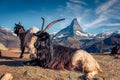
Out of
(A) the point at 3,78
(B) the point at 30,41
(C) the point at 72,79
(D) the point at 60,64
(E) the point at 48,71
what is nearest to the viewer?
(A) the point at 3,78

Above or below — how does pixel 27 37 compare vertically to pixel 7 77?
above

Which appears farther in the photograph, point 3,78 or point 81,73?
point 81,73

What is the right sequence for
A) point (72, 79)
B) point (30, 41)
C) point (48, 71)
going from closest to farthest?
point (72, 79), point (48, 71), point (30, 41)

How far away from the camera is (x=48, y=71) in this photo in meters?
16.2

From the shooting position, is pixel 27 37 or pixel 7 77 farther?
pixel 27 37

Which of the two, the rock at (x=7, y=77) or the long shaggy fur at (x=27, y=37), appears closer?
the rock at (x=7, y=77)

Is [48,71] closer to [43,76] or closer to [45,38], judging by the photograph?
[43,76]

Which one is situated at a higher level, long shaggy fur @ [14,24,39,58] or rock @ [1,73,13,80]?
long shaggy fur @ [14,24,39,58]

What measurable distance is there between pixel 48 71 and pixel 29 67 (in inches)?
58.1

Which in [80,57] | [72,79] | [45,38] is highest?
[45,38]

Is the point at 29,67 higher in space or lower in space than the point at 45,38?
lower

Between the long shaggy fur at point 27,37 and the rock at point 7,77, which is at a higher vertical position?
the long shaggy fur at point 27,37

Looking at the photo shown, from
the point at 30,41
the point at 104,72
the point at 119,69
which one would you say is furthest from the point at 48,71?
the point at 30,41

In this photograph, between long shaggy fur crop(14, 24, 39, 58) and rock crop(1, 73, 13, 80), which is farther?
long shaggy fur crop(14, 24, 39, 58)
